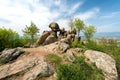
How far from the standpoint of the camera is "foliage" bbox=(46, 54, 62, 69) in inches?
991

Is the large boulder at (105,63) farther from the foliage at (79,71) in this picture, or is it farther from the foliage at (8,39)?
the foliage at (8,39)

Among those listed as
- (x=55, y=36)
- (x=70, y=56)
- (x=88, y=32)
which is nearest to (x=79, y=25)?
(x=88, y=32)

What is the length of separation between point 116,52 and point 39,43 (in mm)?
18289

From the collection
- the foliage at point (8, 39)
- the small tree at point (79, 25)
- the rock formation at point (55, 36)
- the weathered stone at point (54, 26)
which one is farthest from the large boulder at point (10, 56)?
the small tree at point (79, 25)

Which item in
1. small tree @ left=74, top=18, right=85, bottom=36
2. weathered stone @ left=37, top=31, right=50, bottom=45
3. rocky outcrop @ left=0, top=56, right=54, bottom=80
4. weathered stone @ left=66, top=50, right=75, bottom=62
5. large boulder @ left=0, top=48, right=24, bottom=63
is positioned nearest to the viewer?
rocky outcrop @ left=0, top=56, right=54, bottom=80

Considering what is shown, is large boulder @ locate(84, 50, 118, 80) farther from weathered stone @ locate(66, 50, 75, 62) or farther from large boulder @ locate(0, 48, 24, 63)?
large boulder @ locate(0, 48, 24, 63)

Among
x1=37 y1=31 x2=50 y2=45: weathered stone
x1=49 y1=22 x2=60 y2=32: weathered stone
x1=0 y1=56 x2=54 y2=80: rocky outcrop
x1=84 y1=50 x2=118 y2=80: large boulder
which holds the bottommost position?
x1=84 y1=50 x2=118 y2=80: large boulder

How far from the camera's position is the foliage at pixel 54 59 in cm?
2516

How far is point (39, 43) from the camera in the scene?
41.5m

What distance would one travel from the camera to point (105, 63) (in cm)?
2625

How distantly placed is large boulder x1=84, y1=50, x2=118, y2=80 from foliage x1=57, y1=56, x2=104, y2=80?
924 mm

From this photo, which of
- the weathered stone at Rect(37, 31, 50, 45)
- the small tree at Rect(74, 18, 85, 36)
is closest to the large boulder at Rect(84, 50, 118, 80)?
the weathered stone at Rect(37, 31, 50, 45)

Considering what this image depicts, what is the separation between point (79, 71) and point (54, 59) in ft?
20.8

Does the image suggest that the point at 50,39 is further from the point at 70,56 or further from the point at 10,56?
the point at 10,56
